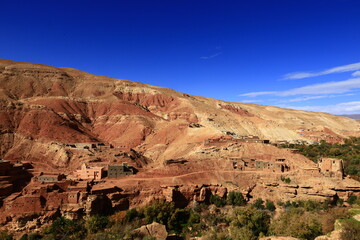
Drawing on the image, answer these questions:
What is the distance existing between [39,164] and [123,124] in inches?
872

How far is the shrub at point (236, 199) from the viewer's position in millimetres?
26016

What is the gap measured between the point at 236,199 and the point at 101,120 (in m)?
39.1

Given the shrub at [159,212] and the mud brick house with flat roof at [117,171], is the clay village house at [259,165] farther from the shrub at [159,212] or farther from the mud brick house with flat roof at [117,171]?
the mud brick house with flat roof at [117,171]

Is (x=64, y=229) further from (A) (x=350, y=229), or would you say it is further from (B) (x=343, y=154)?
(B) (x=343, y=154)

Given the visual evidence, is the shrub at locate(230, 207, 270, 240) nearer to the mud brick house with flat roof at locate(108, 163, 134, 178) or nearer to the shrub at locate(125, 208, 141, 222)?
the shrub at locate(125, 208, 141, 222)

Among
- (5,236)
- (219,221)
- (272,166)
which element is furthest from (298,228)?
(5,236)

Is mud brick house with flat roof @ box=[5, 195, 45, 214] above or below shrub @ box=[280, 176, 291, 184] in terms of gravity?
below

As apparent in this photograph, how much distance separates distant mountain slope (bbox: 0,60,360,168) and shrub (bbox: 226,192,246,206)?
10.9 meters

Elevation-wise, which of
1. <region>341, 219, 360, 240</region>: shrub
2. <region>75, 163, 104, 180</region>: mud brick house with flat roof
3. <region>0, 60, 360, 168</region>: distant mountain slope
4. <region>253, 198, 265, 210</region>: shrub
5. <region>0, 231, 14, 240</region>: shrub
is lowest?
<region>0, 231, 14, 240</region>: shrub

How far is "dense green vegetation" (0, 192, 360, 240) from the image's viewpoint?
1820 centimetres

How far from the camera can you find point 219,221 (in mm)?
23266

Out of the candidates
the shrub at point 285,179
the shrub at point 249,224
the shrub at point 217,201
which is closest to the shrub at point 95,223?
the shrub at point 249,224

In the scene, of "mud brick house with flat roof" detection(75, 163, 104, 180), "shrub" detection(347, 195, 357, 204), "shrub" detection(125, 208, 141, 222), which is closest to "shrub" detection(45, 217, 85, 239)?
"shrub" detection(125, 208, 141, 222)

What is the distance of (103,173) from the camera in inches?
1115
